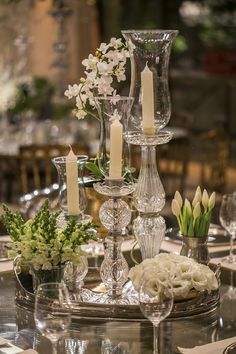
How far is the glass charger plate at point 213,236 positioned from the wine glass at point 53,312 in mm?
1152

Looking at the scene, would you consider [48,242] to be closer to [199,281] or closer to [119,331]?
[119,331]

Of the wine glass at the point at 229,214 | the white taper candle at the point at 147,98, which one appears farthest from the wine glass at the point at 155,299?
the wine glass at the point at 229,214

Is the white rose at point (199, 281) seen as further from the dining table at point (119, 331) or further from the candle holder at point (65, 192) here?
the candle holder at point (65, 192)

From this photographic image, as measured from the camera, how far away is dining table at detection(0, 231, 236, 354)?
1982 millimetres

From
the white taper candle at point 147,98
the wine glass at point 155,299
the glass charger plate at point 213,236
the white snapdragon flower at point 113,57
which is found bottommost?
the glass charger plate at point 213,236

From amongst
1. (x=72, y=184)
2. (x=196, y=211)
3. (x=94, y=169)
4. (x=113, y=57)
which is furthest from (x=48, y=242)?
(x=113, y=57)

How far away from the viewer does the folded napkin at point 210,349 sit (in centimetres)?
192

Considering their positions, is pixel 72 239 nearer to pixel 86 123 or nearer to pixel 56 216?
pixel 56 216

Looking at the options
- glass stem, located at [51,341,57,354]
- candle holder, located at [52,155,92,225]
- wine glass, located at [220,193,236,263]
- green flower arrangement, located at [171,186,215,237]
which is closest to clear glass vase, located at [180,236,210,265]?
green flower arrangement, located at [171,186,215,237]

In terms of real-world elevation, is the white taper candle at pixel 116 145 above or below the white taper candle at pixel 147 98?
below

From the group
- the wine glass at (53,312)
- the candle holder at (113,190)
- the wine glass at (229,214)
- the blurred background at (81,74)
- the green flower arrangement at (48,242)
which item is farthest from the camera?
the blurred background at (81,74)

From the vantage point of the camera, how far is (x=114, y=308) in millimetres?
2168

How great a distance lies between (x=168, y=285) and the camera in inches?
75.1

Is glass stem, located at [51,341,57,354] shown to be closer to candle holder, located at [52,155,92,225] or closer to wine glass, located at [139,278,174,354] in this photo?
wine glass, located at [139,278,174,354]
